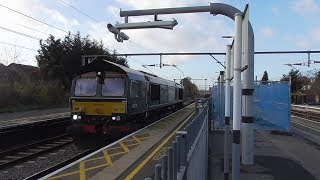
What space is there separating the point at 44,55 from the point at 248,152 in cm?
5388

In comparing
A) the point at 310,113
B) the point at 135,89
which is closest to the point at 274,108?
the point at 135,89

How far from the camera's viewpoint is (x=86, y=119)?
18031 mm

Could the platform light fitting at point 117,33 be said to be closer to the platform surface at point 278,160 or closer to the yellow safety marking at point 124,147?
the yellow safety marking at point 124,147

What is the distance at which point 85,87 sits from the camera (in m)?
18.8

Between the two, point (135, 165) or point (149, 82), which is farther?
point (149, 82)

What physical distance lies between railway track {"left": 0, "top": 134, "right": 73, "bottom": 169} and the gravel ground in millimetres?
211

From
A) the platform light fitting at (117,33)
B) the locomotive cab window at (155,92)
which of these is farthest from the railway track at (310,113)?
the platform light fitting at (117,33)

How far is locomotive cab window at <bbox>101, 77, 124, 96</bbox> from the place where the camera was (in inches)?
722

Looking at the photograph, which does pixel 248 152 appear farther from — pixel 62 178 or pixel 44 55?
pixel 44 55

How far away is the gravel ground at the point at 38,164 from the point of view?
12.2 meters

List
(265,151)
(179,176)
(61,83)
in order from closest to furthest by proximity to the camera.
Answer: (179,176) → (265,151) → (61,83)

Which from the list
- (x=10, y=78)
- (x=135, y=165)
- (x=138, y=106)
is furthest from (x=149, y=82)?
(x=10, y=78)

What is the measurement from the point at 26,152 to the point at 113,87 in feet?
14.7

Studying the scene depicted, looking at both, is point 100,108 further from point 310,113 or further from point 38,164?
point 310,113
